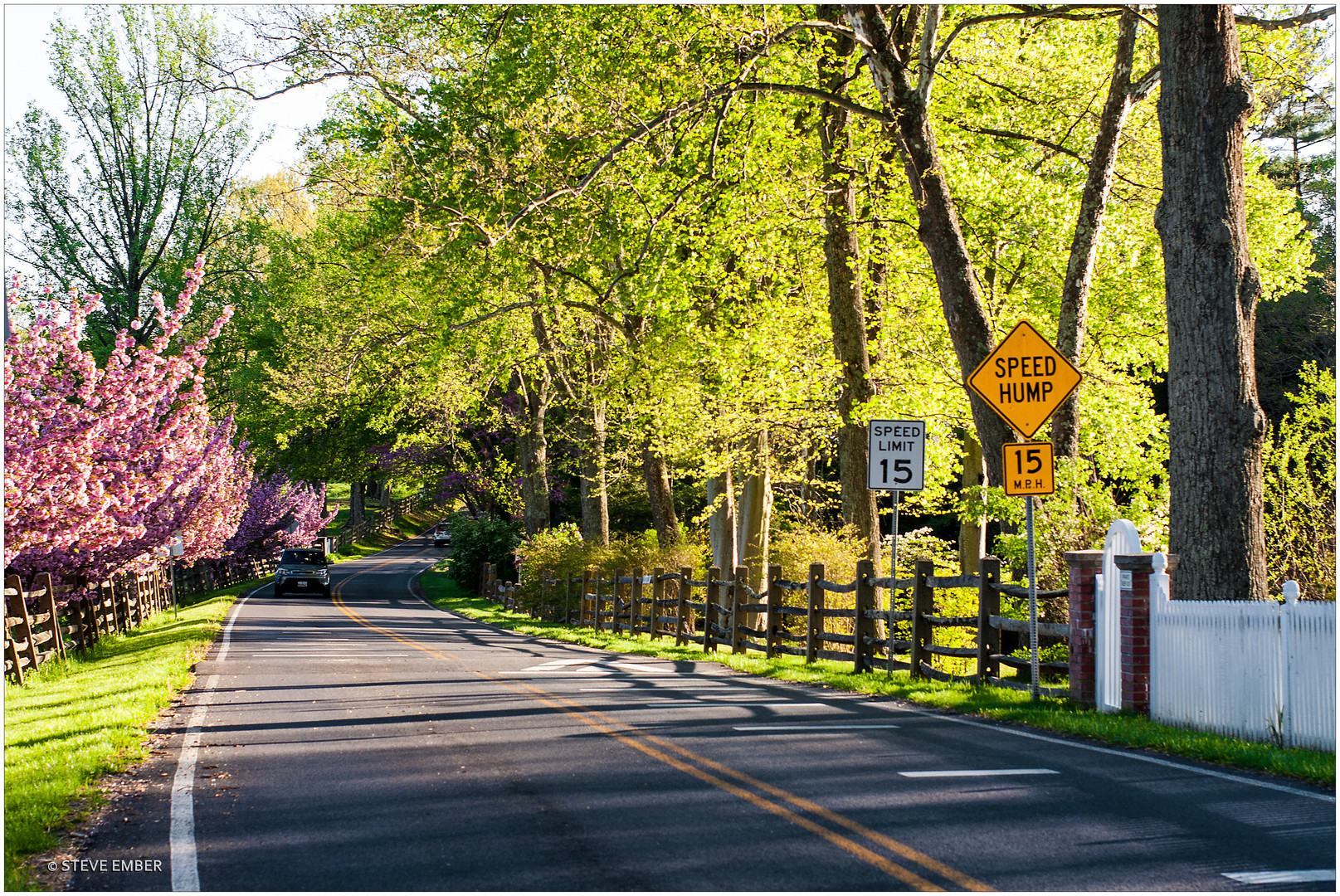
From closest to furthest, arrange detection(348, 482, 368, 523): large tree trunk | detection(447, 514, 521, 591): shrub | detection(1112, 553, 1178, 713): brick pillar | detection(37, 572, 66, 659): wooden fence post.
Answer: detection(1112, 553, 1178, 713): brick pillar < detection(37, 572, 66, 659): wooden fence post < detection(447, 514, 521, 591): shrub < detection(348, 482, 368, 523): large tree trunk

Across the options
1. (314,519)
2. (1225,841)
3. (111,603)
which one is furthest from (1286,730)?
(314,519)

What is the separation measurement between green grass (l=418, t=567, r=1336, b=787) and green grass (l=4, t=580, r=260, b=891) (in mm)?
7795

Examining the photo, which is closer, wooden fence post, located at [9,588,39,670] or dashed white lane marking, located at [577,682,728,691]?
dashed white lane marking, located at [577,682,728,691]

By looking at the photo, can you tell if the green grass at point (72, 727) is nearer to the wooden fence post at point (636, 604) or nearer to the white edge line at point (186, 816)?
the white edge line at point (186, 816)

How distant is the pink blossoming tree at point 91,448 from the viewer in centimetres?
1698

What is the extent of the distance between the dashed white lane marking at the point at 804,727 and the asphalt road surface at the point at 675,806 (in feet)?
Answer: 0.24

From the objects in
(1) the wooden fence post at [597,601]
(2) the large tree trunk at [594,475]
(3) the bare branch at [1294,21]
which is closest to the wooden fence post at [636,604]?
(1) the wooden fence post at [597,601]

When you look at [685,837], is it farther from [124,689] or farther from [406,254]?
[406,254]

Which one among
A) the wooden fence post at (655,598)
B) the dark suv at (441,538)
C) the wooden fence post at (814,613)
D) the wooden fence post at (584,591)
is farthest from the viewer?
the dark suv at (441,538)

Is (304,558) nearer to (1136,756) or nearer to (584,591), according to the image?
(584,591)

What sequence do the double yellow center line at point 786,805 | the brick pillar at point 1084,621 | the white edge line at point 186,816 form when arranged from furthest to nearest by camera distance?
the brick pillar at point 1084,621 < the white edge line at point 186,816 < the double yellow center line at point 786,805

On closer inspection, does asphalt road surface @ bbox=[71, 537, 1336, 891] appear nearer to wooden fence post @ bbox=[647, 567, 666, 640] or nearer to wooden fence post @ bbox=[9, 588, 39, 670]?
wooden fence post @ bbox=[9, 588, 39, 670]

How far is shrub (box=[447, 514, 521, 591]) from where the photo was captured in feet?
151

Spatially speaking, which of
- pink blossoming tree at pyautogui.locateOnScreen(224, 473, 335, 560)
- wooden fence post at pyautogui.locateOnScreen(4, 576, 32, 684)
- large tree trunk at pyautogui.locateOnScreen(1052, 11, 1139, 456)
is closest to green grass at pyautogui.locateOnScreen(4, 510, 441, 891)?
wooden fence post at pyautogui.locateOnScreen(4, 576, 32, 684)
